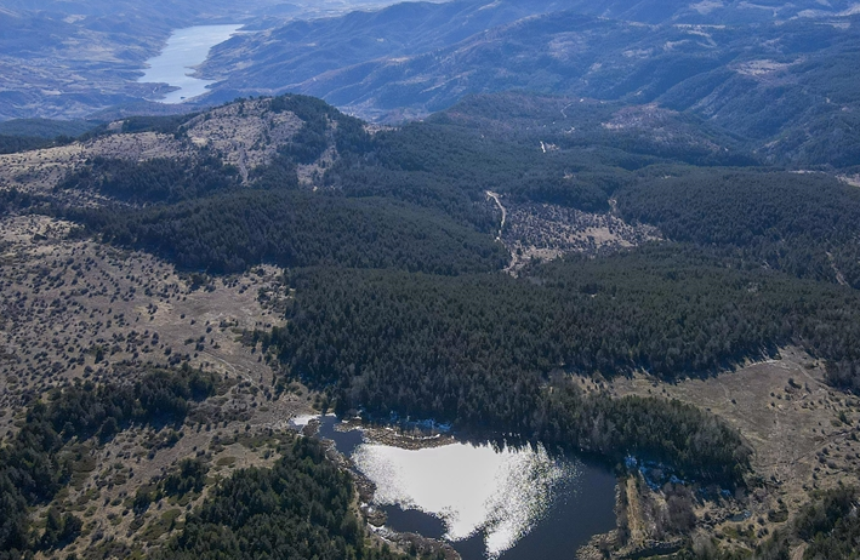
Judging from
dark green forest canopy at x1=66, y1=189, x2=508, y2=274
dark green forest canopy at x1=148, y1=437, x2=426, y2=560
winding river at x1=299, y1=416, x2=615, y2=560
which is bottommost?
winding river at x1=299, y1=416, x2=615, y2=560

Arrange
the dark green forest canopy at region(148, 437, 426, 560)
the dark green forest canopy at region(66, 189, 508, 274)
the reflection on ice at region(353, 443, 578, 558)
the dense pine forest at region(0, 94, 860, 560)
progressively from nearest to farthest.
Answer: the dark green forest canopy at region(148, 437, 426, 560)
the dense pine forest at region(0, 94, 860, 560)
the reflection on ice at region(353, 443, 578, 558)
the dark green forest canopy at region(66, 189, 508, 274)

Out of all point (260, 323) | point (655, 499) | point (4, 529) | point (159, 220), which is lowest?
point (655, 499)

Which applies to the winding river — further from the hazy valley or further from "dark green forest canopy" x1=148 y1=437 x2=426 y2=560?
"dark green forest canopy" x1=148 y1=437 x2=426 y2=560

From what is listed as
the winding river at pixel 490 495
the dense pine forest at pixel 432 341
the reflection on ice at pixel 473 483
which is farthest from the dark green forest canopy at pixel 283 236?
the reflection on ice at pixel 473 483

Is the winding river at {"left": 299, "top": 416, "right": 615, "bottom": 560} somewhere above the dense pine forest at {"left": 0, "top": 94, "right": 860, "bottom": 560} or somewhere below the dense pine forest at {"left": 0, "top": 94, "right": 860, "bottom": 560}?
below

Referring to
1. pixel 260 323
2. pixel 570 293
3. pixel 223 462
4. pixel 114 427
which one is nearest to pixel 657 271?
pixel 570 293

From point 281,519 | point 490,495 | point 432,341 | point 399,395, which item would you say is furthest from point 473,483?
point 432,341

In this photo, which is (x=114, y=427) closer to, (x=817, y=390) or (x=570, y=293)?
(x=570, y=293)

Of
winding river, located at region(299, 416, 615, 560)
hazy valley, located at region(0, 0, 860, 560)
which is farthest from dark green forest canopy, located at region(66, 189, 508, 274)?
winding river, located at region(299, 416, 615, 560)

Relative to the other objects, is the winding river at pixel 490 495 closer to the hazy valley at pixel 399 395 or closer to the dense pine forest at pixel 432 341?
the hazy valley at pixel 399 395
